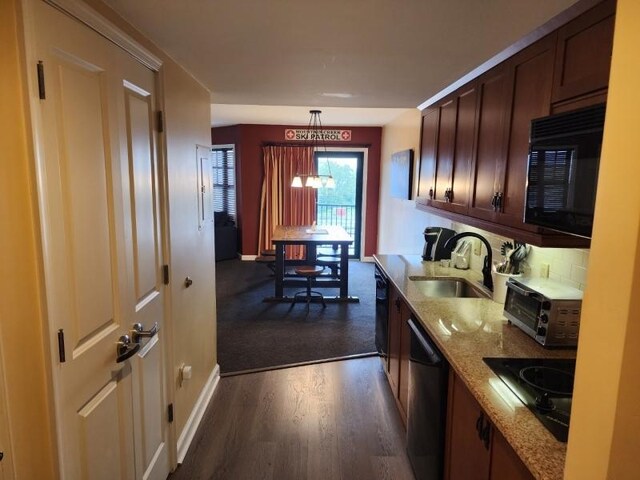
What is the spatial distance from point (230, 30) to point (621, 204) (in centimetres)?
153

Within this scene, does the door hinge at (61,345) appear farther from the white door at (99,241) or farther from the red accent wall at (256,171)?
the red accent wall at (256,171)

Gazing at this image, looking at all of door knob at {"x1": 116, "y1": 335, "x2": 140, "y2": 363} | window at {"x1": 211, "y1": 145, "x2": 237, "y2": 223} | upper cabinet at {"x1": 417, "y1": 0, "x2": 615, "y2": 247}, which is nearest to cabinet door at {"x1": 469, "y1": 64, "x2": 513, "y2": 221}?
upper cabinet at {"x1": 417, "y1": 0, "x2": 615, "y2": 247}

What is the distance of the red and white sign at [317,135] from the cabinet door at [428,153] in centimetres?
407

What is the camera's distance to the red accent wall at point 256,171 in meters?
7.33

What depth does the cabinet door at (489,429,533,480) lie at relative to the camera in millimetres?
1110

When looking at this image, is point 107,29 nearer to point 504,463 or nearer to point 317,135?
point 504,463

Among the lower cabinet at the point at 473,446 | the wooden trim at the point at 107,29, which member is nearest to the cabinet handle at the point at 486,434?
the lower cabinet at the point at 473,446

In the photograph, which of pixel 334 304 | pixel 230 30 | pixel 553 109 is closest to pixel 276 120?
pixel 334 304

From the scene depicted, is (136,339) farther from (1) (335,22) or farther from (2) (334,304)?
(2) (334,304)

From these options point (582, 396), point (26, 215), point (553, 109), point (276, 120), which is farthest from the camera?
point (276, 120)

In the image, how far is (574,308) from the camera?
1609 millimetres

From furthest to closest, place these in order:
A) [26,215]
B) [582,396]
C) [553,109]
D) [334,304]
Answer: [334,304], [553,109], [26,215], [582,396]

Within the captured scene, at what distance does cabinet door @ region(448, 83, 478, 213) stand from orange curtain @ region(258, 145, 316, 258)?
16.3ft

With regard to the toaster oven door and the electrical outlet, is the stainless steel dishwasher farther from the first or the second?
the electrical outlet
